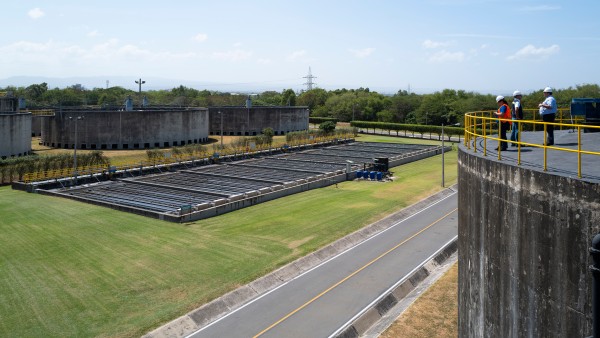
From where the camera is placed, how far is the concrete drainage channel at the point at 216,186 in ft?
108

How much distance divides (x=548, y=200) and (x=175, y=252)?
19.6 m

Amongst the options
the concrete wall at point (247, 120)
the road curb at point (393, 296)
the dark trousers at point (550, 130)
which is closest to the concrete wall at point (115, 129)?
the concrete wall at point (247, 120)

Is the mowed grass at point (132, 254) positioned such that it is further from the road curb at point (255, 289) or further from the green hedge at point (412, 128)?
the green hedge at point (412, 128)

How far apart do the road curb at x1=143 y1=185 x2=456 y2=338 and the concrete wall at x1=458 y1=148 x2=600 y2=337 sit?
946cm

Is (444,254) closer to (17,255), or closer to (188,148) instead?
(17,255)

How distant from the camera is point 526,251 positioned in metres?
8.05

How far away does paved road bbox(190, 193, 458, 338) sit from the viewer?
1717 cm

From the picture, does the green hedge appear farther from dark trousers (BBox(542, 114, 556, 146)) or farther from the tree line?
dark trousers (BBox(542, 114, 556, 146))

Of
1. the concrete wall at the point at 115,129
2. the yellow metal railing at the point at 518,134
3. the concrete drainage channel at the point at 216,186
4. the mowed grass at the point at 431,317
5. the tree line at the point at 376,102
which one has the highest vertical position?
the tree line at the point at 376,102

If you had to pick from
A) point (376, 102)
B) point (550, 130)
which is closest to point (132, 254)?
point (550, 130)

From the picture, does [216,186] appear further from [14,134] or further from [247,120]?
[247,120]

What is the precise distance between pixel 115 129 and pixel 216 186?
88.0 feet

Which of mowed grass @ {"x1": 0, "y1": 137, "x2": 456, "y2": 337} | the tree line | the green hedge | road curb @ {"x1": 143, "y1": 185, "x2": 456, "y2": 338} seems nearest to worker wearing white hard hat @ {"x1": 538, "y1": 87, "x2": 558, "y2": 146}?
road curb @ {"x1": 143, "y1": 185, "x2": 456, "y2": 338}

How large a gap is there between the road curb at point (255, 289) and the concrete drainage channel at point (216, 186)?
9115 millimetres
